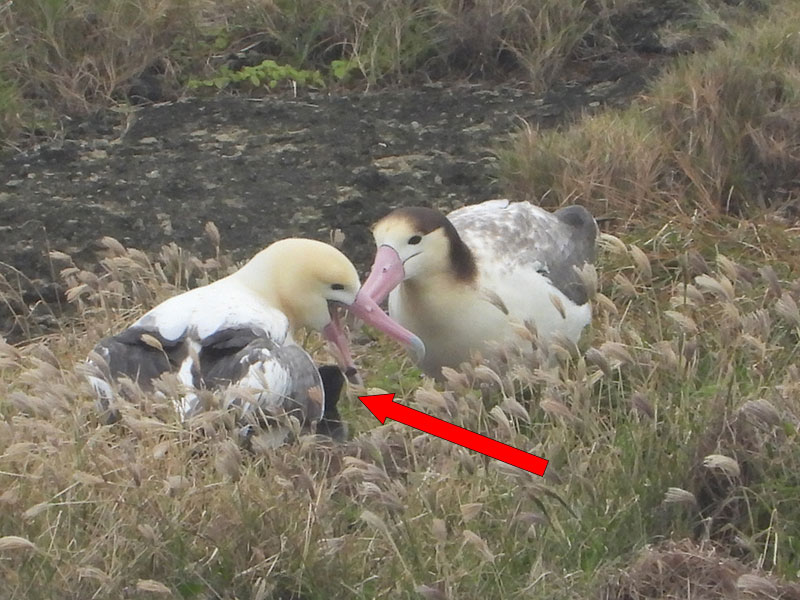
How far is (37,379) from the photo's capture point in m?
4.42

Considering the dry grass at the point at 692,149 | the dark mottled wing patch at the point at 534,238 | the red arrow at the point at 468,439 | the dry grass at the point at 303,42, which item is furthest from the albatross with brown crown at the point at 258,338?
the dry grass at the point at 303,42

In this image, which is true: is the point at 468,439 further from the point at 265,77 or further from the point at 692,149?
the point at 265,77

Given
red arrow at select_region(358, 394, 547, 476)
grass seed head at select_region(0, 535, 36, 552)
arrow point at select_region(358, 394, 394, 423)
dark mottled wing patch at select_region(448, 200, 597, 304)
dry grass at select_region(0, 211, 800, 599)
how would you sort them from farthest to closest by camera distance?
1. dark mottled wing patch at select_region(448, 200, 597, 304)
2. arrow point at select_region(358, 394, 394, 423)
3. red arrow at select_region(358, 394, 547, 476)
4. dry grass at select_region(0, 211, 800, 599)
5. grass seed head at select_region(0, 535, 36, 552)

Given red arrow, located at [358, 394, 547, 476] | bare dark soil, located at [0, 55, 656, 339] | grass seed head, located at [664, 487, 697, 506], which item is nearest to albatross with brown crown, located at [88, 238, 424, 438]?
red arrow, located at [358, 394, 547, 476]

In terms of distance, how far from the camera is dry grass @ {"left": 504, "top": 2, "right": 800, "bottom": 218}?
684cm

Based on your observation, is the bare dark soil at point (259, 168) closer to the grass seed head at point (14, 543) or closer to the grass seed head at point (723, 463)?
the grass seed head at point (14, 543)

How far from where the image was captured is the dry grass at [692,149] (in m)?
6.84

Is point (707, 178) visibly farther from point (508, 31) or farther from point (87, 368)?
point (87, 368)

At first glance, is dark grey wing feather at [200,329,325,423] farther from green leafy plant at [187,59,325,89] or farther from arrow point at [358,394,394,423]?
green leafy plant at [187,59,325,89]

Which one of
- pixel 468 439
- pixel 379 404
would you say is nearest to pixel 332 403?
pixel 379 404

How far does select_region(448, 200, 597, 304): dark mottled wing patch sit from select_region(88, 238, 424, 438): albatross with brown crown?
22.0 inches

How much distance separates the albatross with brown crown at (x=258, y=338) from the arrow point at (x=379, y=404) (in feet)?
0.45

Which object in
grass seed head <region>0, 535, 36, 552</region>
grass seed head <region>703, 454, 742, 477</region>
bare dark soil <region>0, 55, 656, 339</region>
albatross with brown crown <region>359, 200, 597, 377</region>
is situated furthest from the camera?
bare dark soil <region>0, 55, 656, 339</region>

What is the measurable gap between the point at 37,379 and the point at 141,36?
5.06 m
